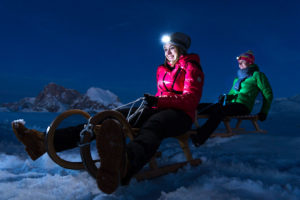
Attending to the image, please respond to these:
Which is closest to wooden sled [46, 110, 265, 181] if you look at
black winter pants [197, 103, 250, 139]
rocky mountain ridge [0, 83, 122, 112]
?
black winter pants [197, 103, 250, 139]

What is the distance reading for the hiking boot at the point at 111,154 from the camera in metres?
1.58

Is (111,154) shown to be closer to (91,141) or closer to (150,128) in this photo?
(150,128)

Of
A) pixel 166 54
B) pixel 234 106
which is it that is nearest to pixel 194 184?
pixel 166 54

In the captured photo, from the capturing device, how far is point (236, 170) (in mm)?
2771

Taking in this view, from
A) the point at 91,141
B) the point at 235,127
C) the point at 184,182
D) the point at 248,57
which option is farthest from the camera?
the point at 235,127

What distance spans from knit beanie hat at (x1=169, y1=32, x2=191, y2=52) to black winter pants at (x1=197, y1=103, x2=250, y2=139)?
6.28 ft

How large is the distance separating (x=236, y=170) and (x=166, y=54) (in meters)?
1.70

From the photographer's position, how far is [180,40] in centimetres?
304

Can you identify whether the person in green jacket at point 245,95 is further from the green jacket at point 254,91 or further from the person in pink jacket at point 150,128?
the person in pink jacket at point 150,128

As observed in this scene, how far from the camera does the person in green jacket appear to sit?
5000 mm

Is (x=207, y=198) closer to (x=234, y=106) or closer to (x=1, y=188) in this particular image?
(x=1, y=188)

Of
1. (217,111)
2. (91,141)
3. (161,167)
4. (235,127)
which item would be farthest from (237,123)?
(91,141)

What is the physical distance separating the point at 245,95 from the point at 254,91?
0.22m

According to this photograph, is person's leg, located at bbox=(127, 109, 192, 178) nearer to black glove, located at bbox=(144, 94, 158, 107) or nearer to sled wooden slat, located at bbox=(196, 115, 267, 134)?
black glove, located at bbox=(144, 94, 158, 107)
